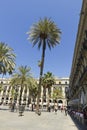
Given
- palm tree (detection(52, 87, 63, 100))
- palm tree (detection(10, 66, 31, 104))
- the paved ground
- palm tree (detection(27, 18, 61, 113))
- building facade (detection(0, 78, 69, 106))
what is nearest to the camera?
the paved ground

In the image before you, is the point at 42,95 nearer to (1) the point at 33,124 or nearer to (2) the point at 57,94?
(2) the point at 57,94

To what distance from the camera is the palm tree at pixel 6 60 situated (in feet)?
146

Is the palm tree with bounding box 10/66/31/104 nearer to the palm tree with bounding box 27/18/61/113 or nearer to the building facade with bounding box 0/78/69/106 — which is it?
the palm tree with bounding box 27/18/61/113

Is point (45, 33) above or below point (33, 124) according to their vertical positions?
above

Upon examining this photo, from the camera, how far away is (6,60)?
44688mm

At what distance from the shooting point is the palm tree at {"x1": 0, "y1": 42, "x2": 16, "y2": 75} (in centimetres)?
4441

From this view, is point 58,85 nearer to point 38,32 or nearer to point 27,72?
point 27,72

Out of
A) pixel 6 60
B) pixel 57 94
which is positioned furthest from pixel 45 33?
pixel 57 94

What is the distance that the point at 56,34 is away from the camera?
1610 inches

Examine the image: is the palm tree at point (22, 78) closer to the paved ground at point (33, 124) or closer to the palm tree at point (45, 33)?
the palm tree at point (45, 33)

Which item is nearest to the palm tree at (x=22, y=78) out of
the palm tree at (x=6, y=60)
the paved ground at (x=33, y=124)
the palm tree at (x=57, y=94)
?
the palm tree at (x=6, y=60)

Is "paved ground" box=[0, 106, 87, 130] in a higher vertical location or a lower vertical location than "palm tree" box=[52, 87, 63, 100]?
lower

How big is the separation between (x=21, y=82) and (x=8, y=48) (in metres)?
13.6

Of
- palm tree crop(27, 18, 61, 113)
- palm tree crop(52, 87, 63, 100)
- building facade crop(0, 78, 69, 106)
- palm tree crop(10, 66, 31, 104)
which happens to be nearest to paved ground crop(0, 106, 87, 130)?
palm tree crop(27, 18, 61, 113)
